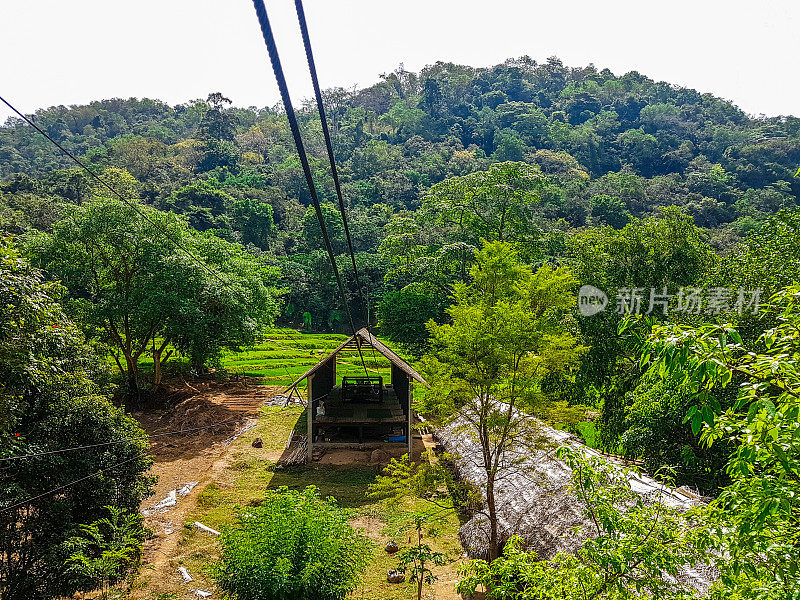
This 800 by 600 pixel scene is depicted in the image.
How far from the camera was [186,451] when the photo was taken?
1569cm

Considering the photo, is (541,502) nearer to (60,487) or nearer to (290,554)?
(290,554)

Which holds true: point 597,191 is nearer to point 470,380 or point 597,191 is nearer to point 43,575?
point 470,380

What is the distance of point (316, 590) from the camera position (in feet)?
21.4

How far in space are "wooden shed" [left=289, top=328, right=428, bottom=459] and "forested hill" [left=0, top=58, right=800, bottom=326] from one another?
23.5ft

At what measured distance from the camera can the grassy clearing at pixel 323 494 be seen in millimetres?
9016

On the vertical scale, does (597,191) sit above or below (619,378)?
above

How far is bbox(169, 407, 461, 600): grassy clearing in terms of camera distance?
902 centimetres

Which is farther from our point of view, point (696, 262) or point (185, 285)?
point (185, 285)

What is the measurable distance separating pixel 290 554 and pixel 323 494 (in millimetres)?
6138

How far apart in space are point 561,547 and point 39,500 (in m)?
8.26

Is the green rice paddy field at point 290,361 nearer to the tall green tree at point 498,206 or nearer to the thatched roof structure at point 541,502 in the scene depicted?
the tall green tree at point 498,206

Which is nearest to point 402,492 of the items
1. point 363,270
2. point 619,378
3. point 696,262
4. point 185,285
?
point 619,378

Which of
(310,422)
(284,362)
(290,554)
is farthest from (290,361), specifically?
(290,554)

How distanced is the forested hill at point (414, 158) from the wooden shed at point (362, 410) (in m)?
7.17
